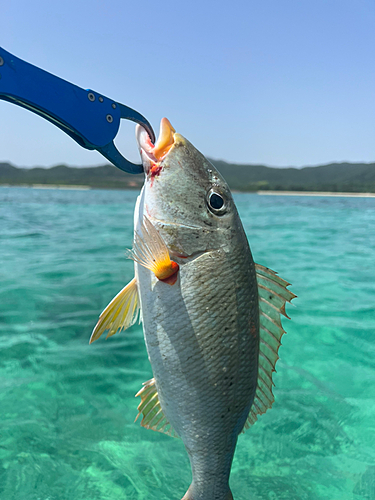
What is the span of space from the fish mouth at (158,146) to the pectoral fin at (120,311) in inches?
25.0

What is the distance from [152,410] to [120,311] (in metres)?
0.61

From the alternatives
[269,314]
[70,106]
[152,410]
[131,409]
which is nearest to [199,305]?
[269,314]

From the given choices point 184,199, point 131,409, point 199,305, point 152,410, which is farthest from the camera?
point 131,409

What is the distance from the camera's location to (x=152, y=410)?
213cm

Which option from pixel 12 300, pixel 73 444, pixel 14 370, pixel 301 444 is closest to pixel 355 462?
pixel 301 444

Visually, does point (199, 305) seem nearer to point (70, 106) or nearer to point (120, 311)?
point (120, 311)

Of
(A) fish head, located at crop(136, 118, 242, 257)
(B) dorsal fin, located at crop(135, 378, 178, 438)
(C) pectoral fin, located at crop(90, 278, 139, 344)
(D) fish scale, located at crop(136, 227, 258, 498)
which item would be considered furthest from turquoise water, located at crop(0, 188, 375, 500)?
(A) fish head, located at crop(136, 118, 242, 257)

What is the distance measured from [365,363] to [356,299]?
3134mm

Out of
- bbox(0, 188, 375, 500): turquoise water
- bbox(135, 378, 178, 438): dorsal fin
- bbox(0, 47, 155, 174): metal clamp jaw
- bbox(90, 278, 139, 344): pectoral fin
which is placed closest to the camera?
bbox(0, 47, 155, 174): metal clamp jaw

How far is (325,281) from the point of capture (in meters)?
10.0

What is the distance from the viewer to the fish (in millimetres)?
1795

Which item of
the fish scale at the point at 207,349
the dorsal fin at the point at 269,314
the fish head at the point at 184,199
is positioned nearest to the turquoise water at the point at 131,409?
the fish scale at the point at 207,349

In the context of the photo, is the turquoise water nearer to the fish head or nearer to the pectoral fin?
the pectoral fin

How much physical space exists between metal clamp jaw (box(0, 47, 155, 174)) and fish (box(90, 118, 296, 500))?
0.82ft
